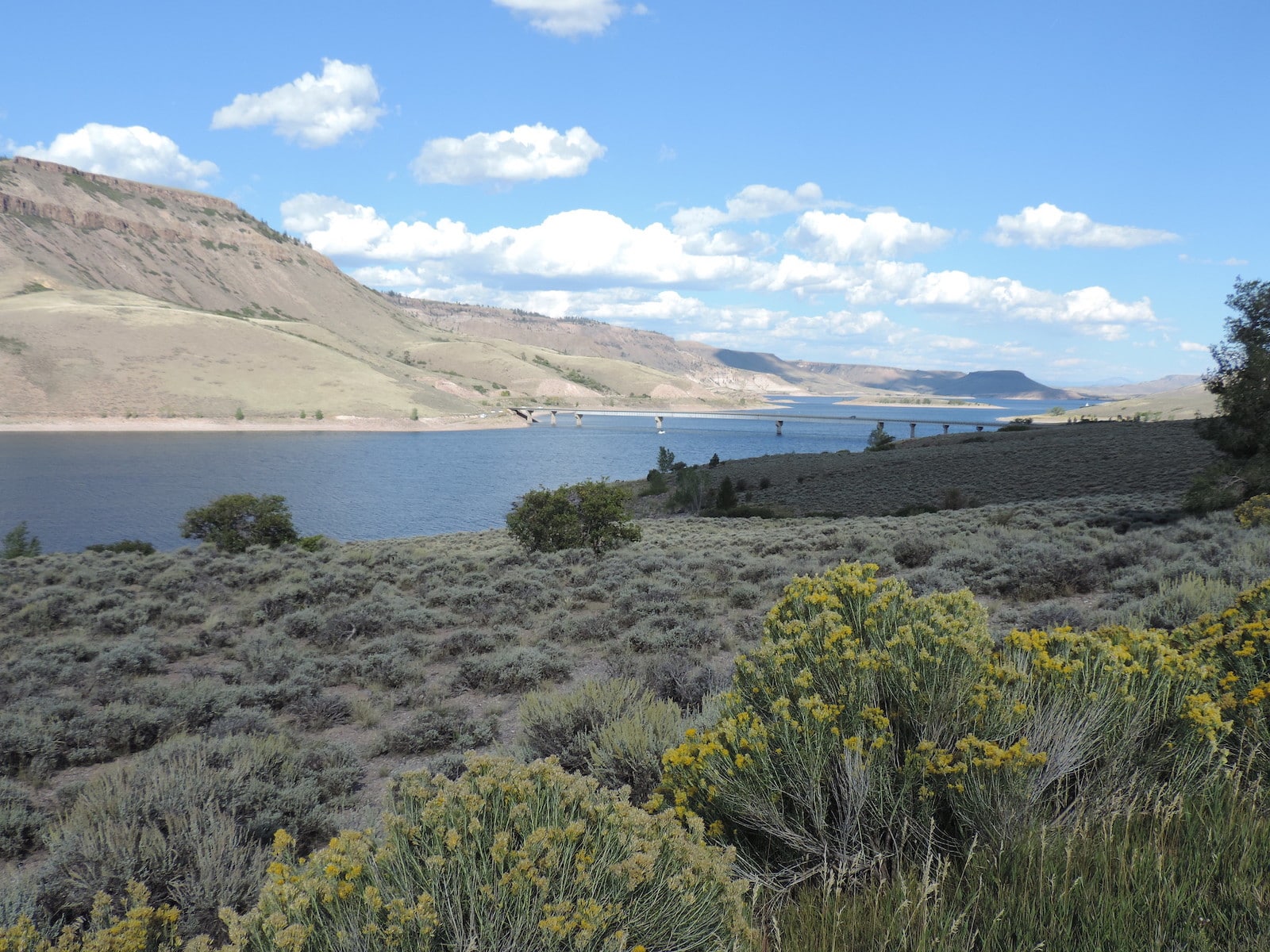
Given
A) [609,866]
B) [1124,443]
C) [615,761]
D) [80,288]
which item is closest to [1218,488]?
[615,761]

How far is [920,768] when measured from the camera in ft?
11.1

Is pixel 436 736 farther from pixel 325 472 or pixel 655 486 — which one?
pixel 325 472

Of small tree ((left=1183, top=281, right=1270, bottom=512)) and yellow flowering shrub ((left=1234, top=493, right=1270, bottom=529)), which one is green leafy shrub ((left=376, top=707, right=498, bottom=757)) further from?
small tree ((left=1183, top=281, right=1270, bottom=512))

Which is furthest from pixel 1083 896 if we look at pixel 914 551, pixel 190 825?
pixel 914 551

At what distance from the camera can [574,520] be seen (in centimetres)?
2023

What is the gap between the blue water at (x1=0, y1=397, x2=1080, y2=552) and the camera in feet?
169

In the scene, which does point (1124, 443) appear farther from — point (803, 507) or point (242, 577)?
point (242, 577)

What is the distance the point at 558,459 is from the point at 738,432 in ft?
163

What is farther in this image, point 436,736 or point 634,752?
point 436,736

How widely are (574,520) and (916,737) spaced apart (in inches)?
662

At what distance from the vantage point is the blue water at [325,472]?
169ft

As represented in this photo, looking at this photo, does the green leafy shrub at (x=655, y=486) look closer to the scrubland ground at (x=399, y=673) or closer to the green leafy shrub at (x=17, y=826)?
the scrubland ground at (x=399, y=673)

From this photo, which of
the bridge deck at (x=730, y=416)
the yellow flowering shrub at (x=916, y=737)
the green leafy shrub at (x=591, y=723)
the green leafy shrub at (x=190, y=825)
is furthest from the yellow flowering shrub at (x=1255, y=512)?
the bridge deck at (x=730, y=416)

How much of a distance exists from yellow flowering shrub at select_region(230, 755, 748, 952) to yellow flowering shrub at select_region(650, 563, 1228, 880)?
0.48m
